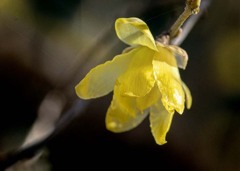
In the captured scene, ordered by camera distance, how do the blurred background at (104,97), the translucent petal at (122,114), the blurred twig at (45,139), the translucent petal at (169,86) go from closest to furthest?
1. the translucent petal at (169,86)
2. the translucent petal at (122,114)
3. the blurred twig at (45,139)
4. the blurred background at (104,97)

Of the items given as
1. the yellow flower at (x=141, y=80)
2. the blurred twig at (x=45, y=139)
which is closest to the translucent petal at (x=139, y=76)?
the yellow flower at (x=141, y=80)

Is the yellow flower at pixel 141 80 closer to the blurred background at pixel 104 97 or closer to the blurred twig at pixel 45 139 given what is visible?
the blurred twig at pixel 45 139

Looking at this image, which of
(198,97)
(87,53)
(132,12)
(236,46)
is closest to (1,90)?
(87,53)

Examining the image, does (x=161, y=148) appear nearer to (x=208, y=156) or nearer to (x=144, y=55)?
(x=208, y=156)

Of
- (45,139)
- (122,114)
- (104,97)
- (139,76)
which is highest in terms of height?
(139,76)

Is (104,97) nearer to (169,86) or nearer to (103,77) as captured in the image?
(103,77)

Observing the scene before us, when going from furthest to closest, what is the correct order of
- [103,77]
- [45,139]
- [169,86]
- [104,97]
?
[104,97], [45,139], [103,77], [169,86]

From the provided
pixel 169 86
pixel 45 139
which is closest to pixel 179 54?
pixel 169 86
